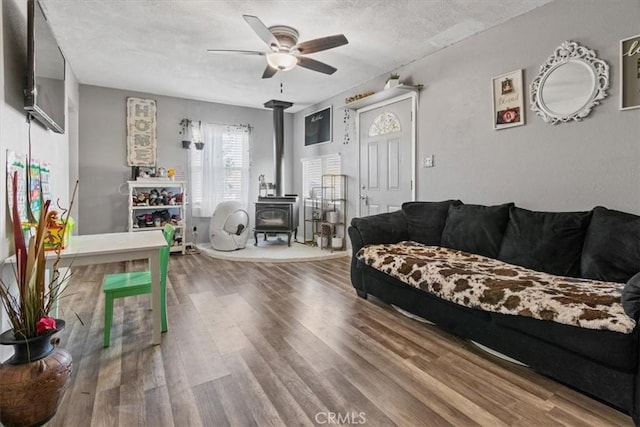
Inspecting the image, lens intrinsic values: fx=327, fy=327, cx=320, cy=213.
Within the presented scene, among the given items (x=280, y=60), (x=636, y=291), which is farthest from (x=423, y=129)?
(x=636, y=291)

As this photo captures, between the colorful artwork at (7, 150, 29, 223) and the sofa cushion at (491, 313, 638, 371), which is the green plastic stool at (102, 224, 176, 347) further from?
the sofa cushion at (491, 313, 638, 371)

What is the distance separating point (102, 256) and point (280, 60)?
7.84ft

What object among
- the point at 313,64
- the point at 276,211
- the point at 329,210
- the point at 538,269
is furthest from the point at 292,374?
the point at 276,211

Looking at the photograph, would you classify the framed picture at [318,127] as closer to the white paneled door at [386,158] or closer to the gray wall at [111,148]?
the white paneled door at [386,158]

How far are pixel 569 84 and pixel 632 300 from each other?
190 cm

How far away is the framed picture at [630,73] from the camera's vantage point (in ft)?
7.47

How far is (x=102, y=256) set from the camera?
212 cm

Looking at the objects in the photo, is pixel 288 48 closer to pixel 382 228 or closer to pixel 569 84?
pixel 382 228

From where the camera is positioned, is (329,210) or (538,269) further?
(329,210)

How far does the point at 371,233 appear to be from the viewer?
3.26m

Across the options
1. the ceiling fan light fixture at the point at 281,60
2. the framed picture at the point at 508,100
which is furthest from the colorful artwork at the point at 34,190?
the framed picture at the point at 508,100

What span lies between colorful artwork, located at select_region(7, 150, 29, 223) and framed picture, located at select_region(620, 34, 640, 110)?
395cm

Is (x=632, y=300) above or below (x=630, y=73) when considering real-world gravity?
below

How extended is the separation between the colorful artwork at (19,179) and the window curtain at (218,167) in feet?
12.4
